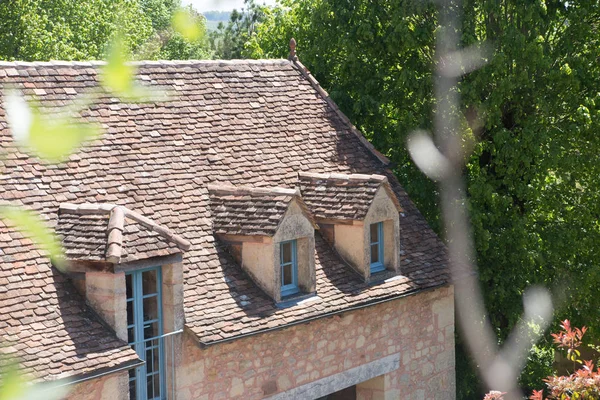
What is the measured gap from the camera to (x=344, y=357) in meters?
12.8

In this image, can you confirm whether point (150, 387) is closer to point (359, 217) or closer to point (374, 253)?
point (359, 217)

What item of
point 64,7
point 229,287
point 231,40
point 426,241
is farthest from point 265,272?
point 231,40

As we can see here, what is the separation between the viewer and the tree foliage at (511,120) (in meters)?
15.2

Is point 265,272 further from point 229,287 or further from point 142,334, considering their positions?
point 142,334

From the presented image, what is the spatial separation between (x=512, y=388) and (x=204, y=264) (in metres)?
8.08

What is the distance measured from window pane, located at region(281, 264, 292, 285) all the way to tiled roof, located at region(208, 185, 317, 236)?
2.30 feet

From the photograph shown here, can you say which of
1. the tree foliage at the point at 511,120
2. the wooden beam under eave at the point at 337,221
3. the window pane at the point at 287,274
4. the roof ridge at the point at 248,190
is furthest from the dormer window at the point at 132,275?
the tree foliage at the point at 511,120

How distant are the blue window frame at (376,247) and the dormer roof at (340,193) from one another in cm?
47

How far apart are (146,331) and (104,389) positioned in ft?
3.62

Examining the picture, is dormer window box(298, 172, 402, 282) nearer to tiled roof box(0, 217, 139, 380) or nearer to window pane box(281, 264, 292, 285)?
window pane box(281, 264, 292, 285)

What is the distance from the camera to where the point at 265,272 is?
11578mm

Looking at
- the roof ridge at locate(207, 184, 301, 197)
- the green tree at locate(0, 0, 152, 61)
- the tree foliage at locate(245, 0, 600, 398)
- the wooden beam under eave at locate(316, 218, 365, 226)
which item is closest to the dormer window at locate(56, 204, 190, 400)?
the roof ridge at locate(207, 184, 301, 197)

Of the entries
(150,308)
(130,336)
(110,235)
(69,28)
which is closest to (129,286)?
(150,308)

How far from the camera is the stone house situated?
378 inches
